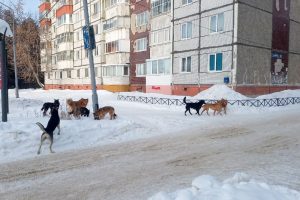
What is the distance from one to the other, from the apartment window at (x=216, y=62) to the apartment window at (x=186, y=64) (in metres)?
2.47

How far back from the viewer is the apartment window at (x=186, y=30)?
1059 inches

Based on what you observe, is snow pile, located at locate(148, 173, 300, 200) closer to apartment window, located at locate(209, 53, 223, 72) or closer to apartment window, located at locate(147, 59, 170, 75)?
apartment window, located at locate(209, 53, 223, 72)

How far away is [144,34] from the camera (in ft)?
115

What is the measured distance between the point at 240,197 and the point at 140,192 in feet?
5.80

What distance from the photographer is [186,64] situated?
27.2 meters

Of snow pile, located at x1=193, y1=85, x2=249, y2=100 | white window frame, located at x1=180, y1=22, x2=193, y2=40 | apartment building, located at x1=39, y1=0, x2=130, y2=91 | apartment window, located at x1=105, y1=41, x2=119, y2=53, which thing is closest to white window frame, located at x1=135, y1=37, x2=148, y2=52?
apartment building, located at x1=39, y1=0, x2=130, y2=91

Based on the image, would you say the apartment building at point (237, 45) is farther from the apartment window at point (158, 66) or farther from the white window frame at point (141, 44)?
the white window frame at point (141, 44)

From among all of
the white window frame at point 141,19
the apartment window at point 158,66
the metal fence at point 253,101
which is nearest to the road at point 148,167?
the metal fence at point 253,101

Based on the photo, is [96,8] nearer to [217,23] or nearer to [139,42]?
[139,42]

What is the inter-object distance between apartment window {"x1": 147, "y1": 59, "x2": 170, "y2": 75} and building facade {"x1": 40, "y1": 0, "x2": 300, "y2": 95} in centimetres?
10

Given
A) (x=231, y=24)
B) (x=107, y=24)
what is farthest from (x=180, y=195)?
(x=107, y=24)

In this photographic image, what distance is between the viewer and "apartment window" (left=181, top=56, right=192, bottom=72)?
26.9 metres

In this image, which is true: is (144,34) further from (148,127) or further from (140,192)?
(140,192)

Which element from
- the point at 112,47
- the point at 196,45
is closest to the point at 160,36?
the point at 196,45
